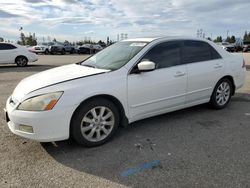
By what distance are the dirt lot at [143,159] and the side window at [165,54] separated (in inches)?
43.9

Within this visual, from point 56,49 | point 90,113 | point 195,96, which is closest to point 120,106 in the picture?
point 90,113

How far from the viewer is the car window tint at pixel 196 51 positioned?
14.4 ft

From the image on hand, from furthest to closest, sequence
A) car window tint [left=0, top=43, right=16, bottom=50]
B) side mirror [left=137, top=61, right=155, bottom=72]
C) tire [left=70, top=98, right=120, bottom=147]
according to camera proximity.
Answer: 1. car window tint [left=0, top=43, right=16, bottom=50]
2. side mirror [left=137, top=61, right=155, bottom=72]
3. tire [left=70, top=98, right=120, bottom=147]

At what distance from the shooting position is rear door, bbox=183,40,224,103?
4.34m

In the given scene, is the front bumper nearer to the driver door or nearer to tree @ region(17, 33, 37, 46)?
the driver door

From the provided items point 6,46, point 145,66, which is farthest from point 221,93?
point 6,46

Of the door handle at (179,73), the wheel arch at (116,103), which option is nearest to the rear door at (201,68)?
the door handle at (179,73)

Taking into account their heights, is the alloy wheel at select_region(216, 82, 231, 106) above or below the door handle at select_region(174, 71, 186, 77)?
below

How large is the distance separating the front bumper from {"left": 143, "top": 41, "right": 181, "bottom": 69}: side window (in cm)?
165

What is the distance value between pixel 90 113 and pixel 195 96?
2.20 m

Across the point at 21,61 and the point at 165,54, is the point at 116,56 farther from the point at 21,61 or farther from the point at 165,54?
the point at 21,61

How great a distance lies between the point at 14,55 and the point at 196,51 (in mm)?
11655

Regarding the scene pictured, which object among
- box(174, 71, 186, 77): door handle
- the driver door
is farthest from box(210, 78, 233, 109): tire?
box(174, 71, 186, 77): door handle

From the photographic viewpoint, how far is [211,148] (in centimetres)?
333
